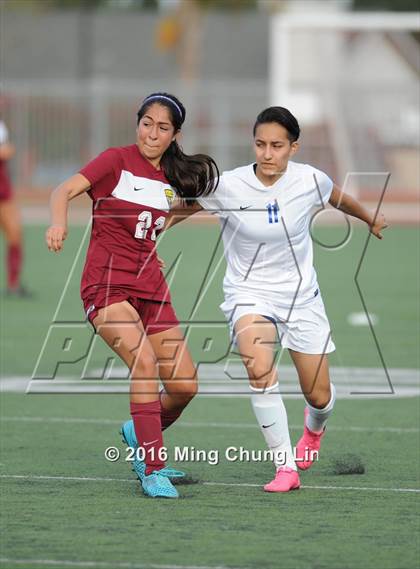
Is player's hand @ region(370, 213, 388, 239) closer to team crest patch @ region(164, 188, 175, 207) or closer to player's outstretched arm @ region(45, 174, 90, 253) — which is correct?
team crest patch @ region(164, 188, 175, 207)

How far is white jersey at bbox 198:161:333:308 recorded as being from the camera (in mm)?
7102

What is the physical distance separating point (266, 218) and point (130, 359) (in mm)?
1047

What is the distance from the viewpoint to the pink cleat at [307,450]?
292 inches

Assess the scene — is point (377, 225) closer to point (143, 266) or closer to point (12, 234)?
point (143, 266)

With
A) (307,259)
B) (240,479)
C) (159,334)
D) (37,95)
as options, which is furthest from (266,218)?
(37,95)

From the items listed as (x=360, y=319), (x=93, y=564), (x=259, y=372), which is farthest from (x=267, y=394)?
(x=360, y=319)

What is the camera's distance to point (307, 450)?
24.5ft

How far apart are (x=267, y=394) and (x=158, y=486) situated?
0.74 m

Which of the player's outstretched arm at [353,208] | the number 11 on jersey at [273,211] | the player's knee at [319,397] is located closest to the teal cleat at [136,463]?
the player's knee at [319,397]

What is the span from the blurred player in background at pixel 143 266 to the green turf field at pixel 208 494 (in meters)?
0.42

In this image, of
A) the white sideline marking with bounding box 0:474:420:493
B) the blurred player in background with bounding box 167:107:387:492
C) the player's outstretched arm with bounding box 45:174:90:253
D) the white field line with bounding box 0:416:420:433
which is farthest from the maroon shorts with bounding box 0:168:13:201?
the player's outstretched arm with bounding box 45:174:90:253

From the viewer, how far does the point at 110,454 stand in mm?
7855

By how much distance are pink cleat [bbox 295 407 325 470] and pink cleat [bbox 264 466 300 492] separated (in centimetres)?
51

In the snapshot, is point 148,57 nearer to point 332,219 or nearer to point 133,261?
point 332,219
